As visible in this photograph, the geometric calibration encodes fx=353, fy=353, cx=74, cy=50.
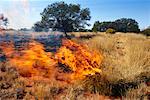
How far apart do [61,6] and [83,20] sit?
347 centimetres

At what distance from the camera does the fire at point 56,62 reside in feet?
34.2

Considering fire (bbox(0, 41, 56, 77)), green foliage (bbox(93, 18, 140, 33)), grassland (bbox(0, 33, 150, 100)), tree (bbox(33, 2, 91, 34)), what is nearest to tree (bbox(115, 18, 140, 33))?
green foliage (bbox(93, 18, 140, 33))

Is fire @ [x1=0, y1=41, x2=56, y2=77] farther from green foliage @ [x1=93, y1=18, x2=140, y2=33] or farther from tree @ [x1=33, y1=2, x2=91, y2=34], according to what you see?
green foliage @ [x1=93, y1=18, x2=140, y2=33]

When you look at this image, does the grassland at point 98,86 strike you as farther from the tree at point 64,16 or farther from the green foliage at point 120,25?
the green foliage at point 120,25

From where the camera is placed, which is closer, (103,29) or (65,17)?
(65,17)

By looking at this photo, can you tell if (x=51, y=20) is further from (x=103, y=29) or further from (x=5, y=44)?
(x=5, y=44)

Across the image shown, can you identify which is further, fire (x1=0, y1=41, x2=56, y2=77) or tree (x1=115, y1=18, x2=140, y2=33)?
tree (x1=115, y1=18, x2=140, y2=33)

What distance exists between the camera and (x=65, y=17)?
38.2 m

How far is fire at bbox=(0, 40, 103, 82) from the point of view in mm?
10413

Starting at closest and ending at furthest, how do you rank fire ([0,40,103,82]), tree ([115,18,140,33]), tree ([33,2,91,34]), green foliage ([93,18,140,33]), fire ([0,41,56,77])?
fire ([0,40,103,82]), fire ([0,41,56,77]), tree ([33,2,91,34]), tree ([115,18,140,33]), green foliage ([93,18,140,33])

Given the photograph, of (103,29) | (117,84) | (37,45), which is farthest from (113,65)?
(103,29)

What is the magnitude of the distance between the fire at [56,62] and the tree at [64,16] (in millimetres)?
24158

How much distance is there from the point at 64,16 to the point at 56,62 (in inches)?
1042

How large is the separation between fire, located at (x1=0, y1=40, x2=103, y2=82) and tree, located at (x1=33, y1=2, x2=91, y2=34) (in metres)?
24.2
